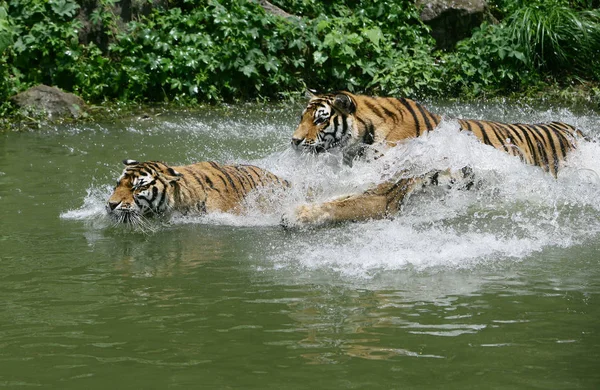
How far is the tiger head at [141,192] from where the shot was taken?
555cm

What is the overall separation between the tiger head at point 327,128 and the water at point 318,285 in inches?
4.8

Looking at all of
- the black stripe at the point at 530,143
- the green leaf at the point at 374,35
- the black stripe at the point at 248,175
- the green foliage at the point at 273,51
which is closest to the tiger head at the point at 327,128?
the black stripe at the point at 248,175

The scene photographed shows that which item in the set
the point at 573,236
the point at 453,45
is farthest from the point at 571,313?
the point at 453,45

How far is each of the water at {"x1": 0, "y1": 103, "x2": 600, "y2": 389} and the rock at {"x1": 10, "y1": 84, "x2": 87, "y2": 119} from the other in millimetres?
2036

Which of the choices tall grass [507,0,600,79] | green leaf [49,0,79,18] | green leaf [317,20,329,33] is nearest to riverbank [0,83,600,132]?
tall grass [507,0,600,79]

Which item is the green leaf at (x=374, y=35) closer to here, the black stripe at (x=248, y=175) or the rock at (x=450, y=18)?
the rock at (x=450, y=18)

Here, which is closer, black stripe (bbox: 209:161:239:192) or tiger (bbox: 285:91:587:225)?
tiger (bbox: 285:91:587:225)

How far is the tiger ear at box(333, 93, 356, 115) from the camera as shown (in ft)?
18.9

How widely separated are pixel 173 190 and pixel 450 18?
7430 millimetres

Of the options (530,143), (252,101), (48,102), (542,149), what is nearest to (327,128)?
(530,143)

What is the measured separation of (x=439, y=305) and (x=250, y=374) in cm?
107

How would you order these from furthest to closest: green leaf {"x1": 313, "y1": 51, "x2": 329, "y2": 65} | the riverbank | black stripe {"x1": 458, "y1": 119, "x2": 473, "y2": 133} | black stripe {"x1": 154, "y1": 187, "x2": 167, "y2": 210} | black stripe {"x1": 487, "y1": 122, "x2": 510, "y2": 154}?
green leaf {"x1": 313, "y1": 51, "x2": 329, "y2": 65}, the riverbank, black stripe {"x1": 487, "y1": 122, "x2": 510, "y2": 154}, black stripe {"x1": 458, "y1": 119, "x2": 473, "y2": 133}, black stripe {"x1": 154, "y1": 187, "x2": 167, "y2": 210}

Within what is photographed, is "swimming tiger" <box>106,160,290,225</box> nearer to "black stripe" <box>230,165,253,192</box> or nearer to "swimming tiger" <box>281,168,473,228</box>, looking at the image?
"black stripe" <box>230,165,253,192</box>

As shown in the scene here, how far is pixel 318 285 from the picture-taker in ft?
14.1
